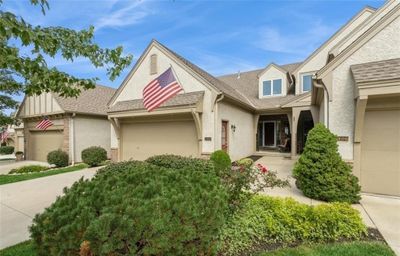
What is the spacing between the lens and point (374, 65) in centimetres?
682

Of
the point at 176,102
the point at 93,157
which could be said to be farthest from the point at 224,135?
the point at 93,157

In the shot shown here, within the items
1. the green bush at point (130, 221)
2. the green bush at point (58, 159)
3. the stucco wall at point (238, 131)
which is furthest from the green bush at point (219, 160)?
the green bush at point (58, 159)

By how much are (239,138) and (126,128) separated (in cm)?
770

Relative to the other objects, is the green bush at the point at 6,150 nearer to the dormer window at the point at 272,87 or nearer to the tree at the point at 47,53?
the tree at the point at 47,53

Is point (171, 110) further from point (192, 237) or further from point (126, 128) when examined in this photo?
point (192, 237)

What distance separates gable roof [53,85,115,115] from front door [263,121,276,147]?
14000 millimetres

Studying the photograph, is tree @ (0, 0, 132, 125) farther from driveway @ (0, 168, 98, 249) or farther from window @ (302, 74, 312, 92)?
window @ (302, 74, 312, 92)

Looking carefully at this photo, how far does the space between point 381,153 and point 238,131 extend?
772cm

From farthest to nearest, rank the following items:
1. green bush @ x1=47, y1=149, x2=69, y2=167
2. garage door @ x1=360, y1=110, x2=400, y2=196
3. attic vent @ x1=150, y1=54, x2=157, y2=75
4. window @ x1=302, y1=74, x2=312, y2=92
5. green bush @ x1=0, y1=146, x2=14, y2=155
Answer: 1. green bush @ x1=0, y1=146, x2=14, y2=155
2. window @ x1=302, y1=74, x2=312, y2=92
3. green bush @ x1=47, y1=149, x2=69, y2=167
4. attic vent @ x1=150, y1=54, x2=157, y2=75
5. garage door @ x1=360, y1=110, x2=400, y2=196

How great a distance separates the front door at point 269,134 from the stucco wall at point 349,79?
11746mm

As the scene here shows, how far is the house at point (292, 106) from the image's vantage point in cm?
668

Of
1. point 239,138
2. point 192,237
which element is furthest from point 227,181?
point 239,138

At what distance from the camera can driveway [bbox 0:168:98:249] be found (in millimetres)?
4645

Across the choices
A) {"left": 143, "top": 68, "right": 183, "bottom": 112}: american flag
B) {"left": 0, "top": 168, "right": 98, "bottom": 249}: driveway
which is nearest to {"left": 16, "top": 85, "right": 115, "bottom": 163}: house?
{"left": 0, "top": 168, "right": 98, "bottom": 249}: driveway
